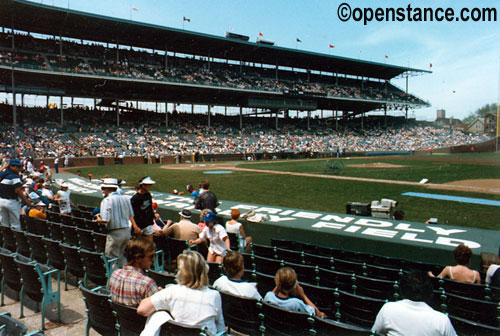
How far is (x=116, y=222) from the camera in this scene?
5.98m

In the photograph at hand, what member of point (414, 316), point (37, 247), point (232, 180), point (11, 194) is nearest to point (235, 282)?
point (414, 316)

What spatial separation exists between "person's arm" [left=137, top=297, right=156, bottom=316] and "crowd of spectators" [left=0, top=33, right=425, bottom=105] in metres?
46.5

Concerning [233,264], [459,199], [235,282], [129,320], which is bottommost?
[459,199]

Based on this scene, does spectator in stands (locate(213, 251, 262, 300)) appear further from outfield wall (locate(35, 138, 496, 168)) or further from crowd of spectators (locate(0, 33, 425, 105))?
crowd of spectators (locate(0, 33, 425, 105))

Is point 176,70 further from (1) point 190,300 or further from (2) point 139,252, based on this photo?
→ (1) point 190,300

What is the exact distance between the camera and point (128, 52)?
54719 millimetres

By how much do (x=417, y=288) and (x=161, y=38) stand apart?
184 ft

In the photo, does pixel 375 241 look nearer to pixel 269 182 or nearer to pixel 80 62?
pixel 269 182

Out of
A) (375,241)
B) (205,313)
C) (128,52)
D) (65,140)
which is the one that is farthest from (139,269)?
(128,52)

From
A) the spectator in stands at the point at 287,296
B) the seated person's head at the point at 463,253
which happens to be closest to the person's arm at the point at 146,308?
the spectator in stands at the point at 287,296

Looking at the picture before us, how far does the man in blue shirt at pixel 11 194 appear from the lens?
7371 mm

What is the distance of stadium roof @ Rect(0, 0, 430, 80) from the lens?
41.7 meters

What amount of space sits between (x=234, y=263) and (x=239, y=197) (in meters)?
12.6

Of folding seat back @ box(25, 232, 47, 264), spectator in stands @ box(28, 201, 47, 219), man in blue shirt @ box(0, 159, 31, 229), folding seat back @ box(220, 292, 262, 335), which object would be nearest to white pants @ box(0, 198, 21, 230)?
man in blue shirt @ box(0, 159, 31, 229)
